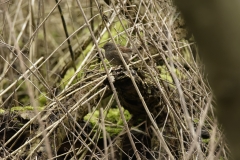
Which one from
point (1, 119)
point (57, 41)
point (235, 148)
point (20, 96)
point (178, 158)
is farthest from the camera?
point (57, 41)

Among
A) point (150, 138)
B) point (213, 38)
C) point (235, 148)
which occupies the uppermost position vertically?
point (213, 38)

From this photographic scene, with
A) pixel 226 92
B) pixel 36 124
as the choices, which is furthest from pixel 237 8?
pixel 36 124

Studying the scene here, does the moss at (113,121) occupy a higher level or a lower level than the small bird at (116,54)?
lower

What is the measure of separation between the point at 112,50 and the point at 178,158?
3.70ft

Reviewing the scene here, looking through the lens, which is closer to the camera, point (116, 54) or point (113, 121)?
point (116, 54)

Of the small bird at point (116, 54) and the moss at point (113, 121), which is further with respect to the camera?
the moss at point (113, 121)

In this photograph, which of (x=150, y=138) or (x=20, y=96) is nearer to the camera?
(x=150, y=138)

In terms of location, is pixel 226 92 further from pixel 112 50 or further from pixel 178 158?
pixel 112 50

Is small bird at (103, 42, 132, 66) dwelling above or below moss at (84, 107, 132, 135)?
above

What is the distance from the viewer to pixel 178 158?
296 centimetres

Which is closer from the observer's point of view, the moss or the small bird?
the small bird

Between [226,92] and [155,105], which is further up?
[226,92]

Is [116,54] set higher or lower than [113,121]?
higher

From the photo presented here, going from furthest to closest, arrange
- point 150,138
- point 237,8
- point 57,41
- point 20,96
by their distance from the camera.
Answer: point 57,41 < point 20,96 < point 150,138 < point 237,8
